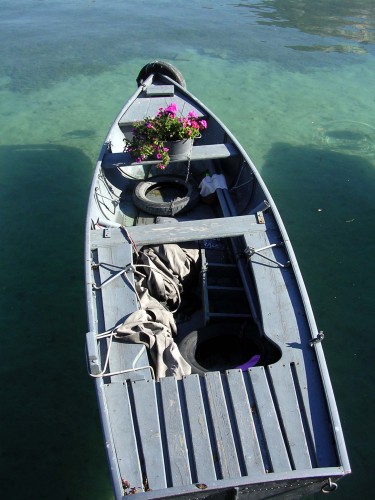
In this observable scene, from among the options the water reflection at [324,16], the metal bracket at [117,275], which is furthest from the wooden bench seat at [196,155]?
the water reflection at [324,16]

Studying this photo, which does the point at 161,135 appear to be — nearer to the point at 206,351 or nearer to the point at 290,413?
the point at 206,351

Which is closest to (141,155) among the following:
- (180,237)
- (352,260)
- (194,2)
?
(180,237)

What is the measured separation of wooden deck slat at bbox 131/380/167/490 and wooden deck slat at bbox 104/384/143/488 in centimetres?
9

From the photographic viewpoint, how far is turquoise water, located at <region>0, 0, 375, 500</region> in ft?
22.3

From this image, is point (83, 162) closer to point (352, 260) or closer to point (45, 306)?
A: point (45, 306)

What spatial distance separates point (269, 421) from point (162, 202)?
17.4ft

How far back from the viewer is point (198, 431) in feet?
15.5

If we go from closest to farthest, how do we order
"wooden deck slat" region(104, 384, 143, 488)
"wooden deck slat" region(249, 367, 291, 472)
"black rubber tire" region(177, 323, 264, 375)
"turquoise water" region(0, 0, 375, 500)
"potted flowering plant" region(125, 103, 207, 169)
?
"wooden deck slat" region(104, 384, 143, 488) < "wooden deck slat" region(249, 367, 291, 472) < "black rubber tire" region(177, 323, 264, 375) < "turquoise water" region(0, 0, 375, 500) < "potted flowering plant" region(125, 103, 207, 169)

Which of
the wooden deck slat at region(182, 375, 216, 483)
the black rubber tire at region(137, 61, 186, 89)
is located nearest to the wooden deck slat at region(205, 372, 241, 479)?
the wooden deck slat at region(182, 375, 216, 483)

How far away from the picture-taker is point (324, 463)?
458 centimetres

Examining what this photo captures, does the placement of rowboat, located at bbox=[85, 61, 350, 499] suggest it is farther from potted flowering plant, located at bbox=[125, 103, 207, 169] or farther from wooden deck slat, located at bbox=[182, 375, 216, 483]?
potted flowering plant, located at bbox=[125, 103, 207, 169]

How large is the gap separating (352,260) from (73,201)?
7.17m

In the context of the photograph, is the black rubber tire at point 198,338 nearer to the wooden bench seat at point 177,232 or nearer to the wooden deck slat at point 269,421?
the wooden deck slat at point 269,421

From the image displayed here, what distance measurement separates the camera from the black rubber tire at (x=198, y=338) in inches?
239
